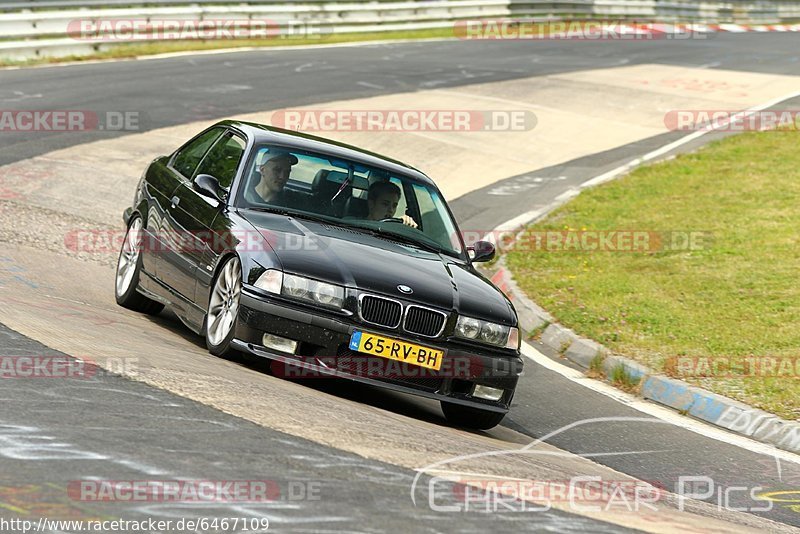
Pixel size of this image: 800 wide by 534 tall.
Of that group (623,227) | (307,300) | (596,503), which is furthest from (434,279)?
(623,227)

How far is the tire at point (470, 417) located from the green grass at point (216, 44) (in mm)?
18573

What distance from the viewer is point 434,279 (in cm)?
783

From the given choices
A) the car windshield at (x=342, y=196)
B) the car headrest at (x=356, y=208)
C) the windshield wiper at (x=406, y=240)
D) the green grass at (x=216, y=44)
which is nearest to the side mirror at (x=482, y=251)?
the car windshield at (x=342, y=196)

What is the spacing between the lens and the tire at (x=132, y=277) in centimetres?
959

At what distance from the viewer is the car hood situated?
7480mm

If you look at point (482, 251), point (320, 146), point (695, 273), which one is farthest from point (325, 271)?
point (695, 273)

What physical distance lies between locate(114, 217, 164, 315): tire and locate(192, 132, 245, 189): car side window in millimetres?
810

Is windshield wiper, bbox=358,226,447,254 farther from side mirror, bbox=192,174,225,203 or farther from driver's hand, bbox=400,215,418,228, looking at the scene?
side mirror, bbox=192,174,225,203

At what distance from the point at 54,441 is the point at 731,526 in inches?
125

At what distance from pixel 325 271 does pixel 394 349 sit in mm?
623

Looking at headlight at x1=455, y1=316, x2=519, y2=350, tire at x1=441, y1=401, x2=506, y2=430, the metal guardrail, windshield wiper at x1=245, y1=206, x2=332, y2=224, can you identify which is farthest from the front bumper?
the metal guardrail

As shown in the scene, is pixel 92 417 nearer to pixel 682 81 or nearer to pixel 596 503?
pixel 596 503

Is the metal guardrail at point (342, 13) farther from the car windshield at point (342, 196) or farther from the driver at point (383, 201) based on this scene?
the driver at point (383, 201)

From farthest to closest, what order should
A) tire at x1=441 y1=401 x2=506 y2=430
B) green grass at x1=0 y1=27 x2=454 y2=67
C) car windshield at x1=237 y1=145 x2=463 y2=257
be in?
1. green grass at x1=0 y1=27 x2=454 y2=67
2. car windshield at x1=237 y1=145 x2=463 y2=257
3. tire at x1=441 y1=401 x2=506 y2=430
